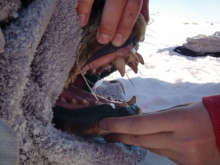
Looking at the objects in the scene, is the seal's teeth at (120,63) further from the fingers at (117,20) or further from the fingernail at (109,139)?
the fingernail at (109,139)

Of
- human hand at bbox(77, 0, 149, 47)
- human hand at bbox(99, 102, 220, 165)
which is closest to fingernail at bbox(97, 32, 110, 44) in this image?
human hand at bbox(77, 0, 149, 47)

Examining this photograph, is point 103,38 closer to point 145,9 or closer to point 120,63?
point 120,63

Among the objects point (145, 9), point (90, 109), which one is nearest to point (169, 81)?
point (145, 9)

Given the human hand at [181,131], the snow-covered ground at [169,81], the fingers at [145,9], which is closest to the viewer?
the human hand at [181,131]

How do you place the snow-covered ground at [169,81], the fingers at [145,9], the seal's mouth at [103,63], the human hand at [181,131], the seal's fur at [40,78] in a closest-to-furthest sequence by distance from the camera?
1. the seal's fur at [40,78]
2. the human hand at [181,131]
3. the seal's mouth at [103,63]
4. the fingers at [145,9]
5. the snow-covered ground at [169,81]

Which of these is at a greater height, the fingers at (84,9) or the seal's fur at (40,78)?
the fingers at (84,9)

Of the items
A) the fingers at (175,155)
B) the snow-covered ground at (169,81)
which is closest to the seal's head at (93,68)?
the fingers at (175,155)
